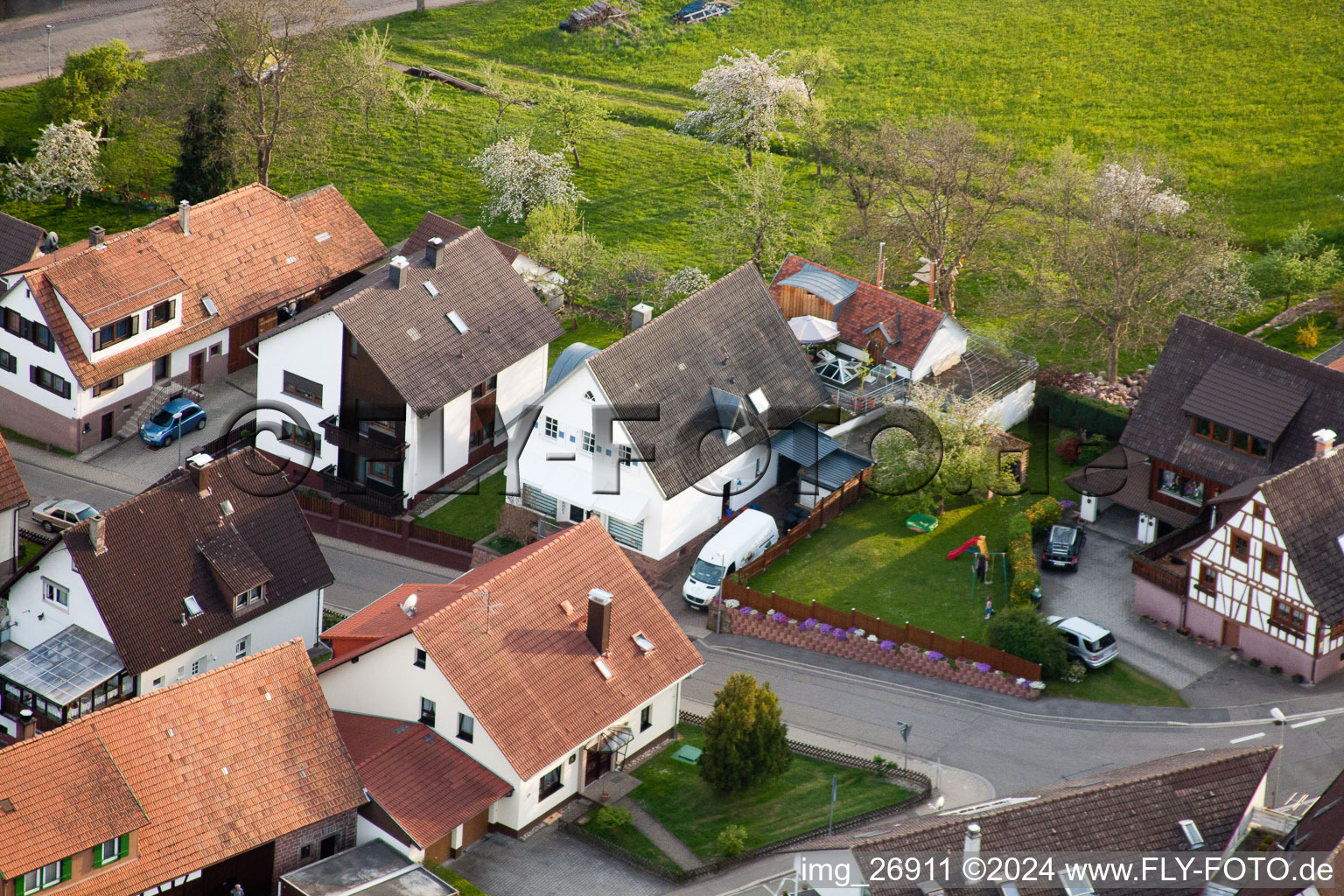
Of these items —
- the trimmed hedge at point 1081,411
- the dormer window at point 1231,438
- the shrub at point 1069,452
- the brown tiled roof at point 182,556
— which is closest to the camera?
the brown tiled roof at point 182,556

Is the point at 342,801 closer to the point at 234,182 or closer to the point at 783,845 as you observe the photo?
the point at 783,845

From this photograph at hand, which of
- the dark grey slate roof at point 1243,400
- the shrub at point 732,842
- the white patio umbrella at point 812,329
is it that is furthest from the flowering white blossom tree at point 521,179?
the shrub at point 732,842

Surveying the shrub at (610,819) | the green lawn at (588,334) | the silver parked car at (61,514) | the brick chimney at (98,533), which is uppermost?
the brick chimney at (98,533)

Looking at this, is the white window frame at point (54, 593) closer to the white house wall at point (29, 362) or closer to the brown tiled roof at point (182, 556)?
the brown tiled roof at point (182, 556)

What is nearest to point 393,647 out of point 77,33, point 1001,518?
point 1001,518

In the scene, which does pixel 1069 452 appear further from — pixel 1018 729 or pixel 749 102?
pixel 749 102

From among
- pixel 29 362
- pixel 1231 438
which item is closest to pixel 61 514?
pixel 29 362
